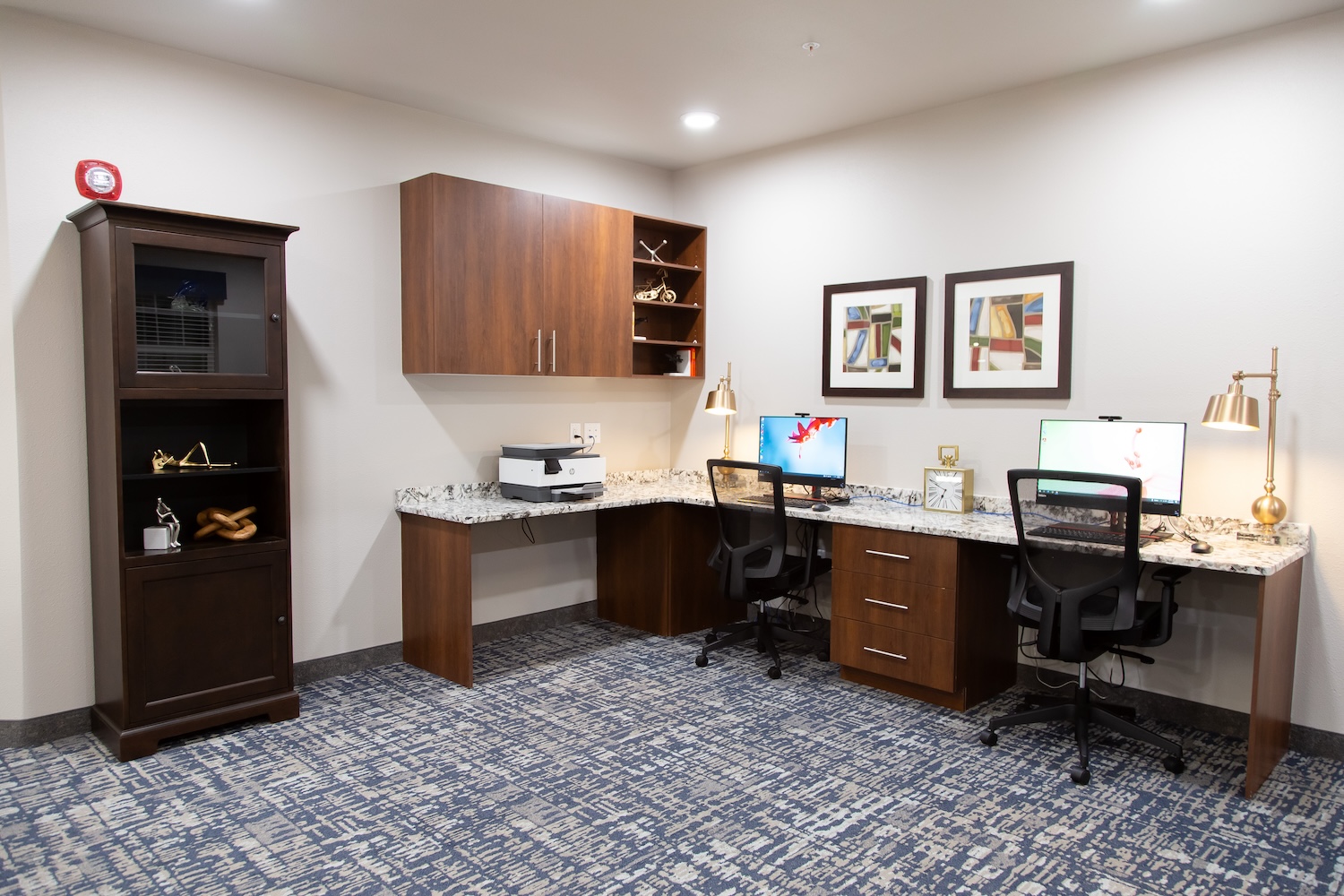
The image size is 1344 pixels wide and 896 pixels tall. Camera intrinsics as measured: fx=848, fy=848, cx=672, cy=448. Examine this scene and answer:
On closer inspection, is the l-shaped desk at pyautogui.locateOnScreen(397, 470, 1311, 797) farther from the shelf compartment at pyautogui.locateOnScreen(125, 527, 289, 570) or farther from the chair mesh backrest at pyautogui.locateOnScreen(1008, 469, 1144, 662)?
the shelf compartment at pyautogui.locateOnScreen(125, 527, 289, 570)

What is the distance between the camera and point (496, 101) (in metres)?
4.00

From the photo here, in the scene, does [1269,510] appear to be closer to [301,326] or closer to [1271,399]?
[1271,399]

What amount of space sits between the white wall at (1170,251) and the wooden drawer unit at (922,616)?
1.83 feet

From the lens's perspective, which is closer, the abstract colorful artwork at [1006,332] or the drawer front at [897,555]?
the drawer front at [897,555]

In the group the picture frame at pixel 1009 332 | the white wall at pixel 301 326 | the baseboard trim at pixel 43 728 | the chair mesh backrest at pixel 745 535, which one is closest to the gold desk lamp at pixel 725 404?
the white wall at pixel 301 326

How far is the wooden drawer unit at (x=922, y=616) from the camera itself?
3.43m

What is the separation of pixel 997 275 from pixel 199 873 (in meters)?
3.70

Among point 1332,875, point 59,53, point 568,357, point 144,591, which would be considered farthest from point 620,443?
point 1332,875

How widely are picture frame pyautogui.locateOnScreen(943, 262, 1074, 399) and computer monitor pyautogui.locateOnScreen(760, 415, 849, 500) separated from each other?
0.59 m

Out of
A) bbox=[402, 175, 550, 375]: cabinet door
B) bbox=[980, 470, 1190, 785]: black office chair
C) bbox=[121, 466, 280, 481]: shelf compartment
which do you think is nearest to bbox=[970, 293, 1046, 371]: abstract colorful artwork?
bbox=[980, 470, 1190, 785]: black office chair

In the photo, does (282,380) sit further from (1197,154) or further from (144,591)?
(1197,154)

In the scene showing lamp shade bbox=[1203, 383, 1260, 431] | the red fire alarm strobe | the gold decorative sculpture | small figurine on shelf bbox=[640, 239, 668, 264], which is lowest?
the gold decorative sculpture

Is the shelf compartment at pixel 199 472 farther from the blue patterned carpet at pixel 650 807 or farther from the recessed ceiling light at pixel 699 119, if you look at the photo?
the recessed ceiling light at pixel 699 119

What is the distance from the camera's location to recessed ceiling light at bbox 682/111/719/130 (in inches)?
163
